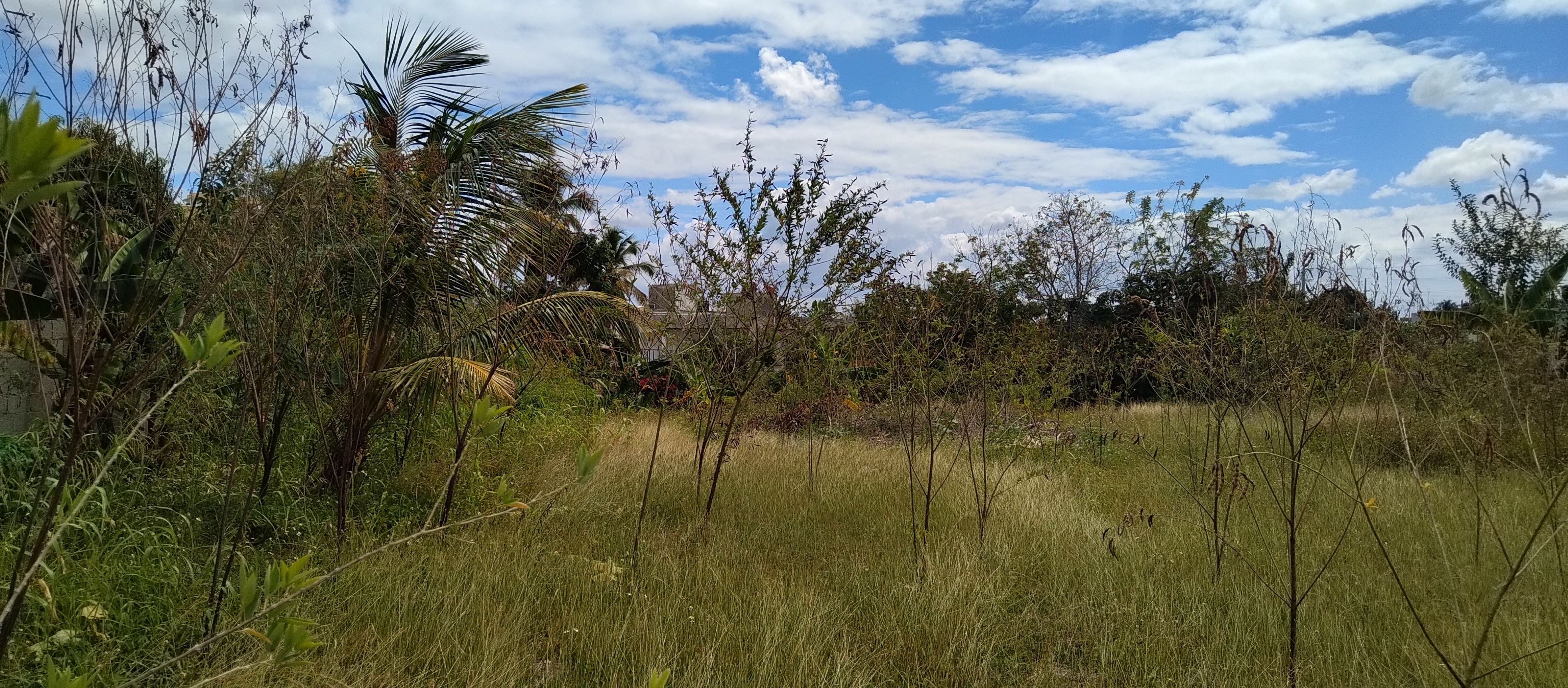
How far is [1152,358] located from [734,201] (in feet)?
12.7

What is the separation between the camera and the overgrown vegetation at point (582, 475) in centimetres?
261

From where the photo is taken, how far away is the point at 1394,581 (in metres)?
3.99

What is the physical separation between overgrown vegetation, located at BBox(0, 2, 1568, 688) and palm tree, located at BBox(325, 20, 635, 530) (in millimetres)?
38

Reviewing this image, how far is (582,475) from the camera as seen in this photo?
1.67m

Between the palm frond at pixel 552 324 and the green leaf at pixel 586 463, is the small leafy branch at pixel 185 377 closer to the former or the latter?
the green leaf at pixel 586 463

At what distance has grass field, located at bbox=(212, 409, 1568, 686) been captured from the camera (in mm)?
3000

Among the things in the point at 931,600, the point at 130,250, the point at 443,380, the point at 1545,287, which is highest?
the point at 1545,287

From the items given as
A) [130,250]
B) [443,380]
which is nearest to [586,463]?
[443,380]

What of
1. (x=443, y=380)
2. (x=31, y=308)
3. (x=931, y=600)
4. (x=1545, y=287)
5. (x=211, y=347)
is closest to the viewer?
(x=211, y=347)

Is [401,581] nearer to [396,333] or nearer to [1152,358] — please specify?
[396,333]

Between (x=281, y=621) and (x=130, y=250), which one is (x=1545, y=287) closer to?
(x=281, y=621)

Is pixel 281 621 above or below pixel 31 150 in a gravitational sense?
below

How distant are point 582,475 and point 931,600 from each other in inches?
93.7

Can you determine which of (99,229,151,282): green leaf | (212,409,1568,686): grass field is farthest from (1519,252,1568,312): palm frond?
(99,229,151,282): green leaf
